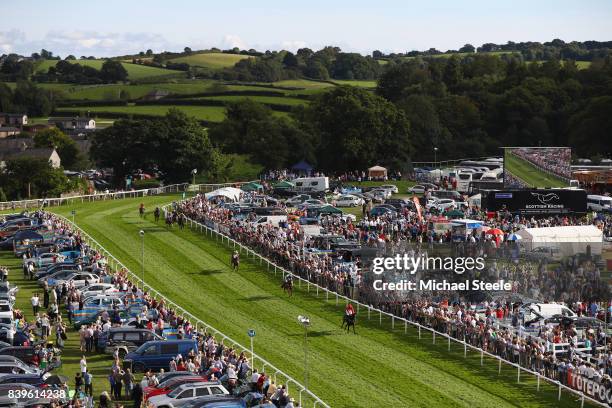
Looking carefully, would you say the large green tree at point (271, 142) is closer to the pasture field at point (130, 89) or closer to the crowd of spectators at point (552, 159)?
the crowd of spectators at point (552, 159)

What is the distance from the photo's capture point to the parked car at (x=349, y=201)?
74.6 metres

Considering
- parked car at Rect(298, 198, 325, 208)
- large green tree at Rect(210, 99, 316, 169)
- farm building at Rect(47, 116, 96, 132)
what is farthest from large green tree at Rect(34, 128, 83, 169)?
parked car at Rect(298, 198, 325, 208)

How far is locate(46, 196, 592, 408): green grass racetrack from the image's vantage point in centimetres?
3203

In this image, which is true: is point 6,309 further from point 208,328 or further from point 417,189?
point 417,189

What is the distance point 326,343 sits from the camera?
38.3 m

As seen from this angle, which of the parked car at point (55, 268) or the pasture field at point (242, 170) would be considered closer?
the parked car at point (55, 268)

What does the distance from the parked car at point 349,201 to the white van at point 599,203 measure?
611 inches

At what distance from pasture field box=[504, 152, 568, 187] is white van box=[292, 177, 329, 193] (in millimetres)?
14163

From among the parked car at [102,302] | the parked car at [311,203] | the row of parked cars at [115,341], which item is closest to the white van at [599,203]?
the parked car at [311,203]

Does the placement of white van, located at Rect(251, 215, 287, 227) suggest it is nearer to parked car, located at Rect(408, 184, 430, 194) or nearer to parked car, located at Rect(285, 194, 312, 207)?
parked car, located at Rect(285, 194, 312, 207)

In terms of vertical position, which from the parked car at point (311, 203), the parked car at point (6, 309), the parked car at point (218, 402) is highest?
the parked car at point (218, 402)

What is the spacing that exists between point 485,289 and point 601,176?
43.9 m

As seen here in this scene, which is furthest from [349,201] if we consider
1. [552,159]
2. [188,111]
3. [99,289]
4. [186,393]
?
[188,111]

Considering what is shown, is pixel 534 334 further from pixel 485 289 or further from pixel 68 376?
pixel 68 376
